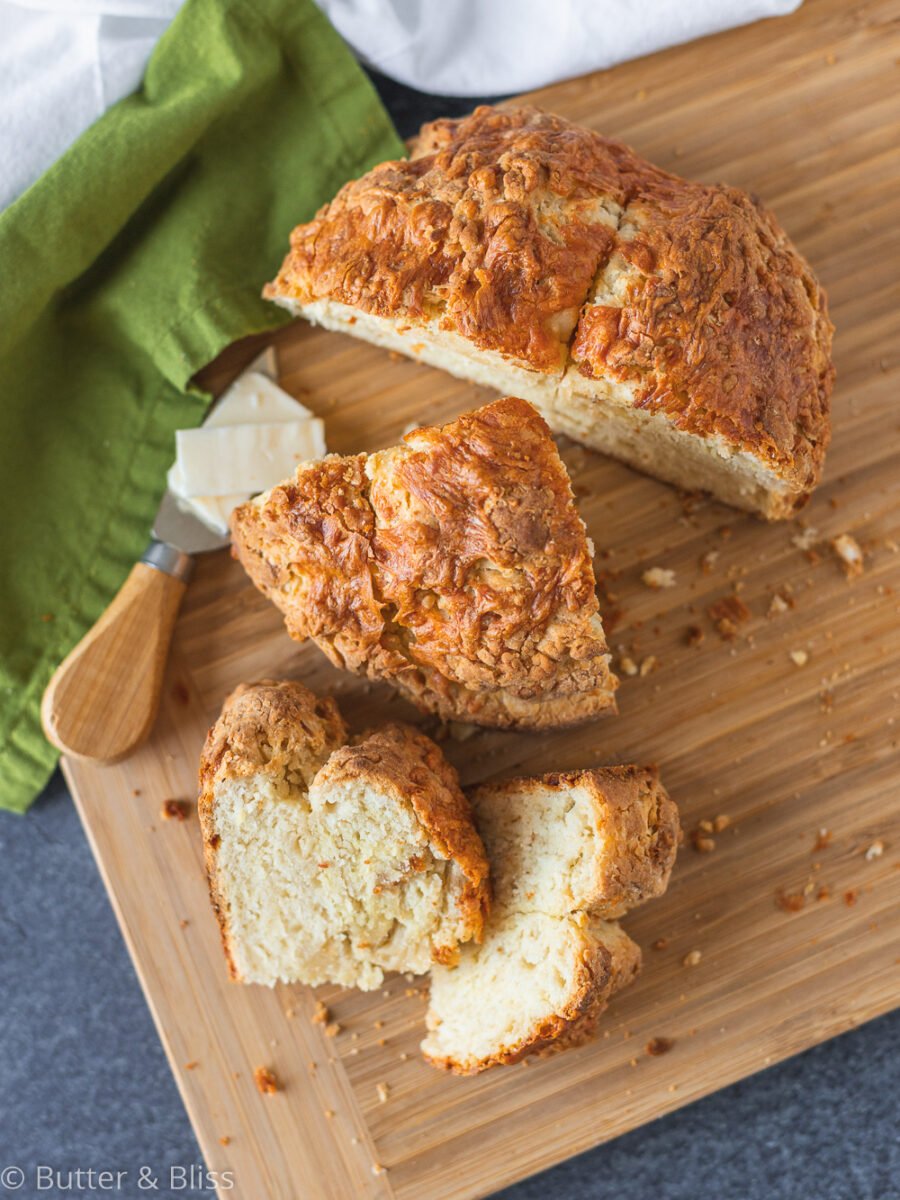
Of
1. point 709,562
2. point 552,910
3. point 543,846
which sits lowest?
point 552,910

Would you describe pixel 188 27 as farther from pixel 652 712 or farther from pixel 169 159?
pixel 652 712

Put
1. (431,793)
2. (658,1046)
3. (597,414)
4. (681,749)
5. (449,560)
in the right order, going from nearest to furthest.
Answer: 1. (449,560)
2. (431,793)
3. (597,414)
4. (658,1046)
5. (681,749)

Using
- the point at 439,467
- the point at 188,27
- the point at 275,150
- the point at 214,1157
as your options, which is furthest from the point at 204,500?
the point at 214,1157

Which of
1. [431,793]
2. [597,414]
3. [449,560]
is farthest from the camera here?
[597,414]

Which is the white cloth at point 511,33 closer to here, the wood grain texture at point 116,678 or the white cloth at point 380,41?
the white cloth at point 380,41

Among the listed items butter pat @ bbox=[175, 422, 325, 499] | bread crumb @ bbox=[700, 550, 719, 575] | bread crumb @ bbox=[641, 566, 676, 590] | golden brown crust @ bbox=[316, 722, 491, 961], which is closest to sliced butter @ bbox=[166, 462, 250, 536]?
butter pat @ bbox=[175, 422, 325, 499]

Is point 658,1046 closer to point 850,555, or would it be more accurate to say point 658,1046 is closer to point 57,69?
point 850,555

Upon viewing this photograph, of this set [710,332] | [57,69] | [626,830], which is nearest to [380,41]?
[57,69]
